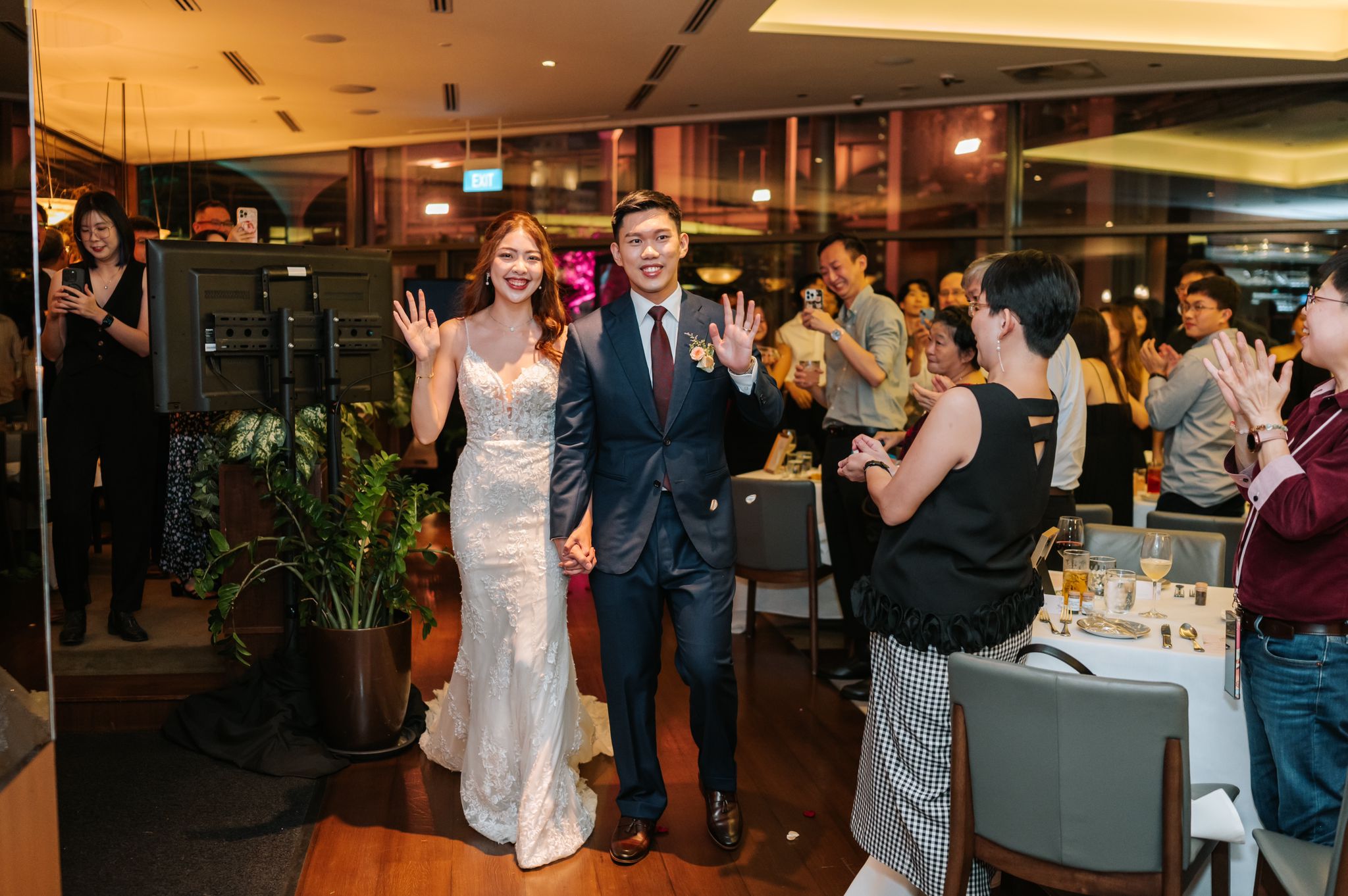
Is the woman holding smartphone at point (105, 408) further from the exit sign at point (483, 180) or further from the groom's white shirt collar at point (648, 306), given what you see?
the exit sign at point (483, 180)

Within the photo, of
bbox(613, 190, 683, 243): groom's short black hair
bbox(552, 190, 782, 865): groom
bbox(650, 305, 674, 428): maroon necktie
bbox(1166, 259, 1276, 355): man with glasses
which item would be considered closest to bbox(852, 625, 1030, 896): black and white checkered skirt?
bbox(552, 190, 782, 865): groom

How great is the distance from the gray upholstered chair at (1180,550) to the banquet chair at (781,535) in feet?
5.02

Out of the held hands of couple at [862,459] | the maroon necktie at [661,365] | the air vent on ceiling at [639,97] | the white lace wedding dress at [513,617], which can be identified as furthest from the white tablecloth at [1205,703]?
the air vent on ceiling at [639,97]

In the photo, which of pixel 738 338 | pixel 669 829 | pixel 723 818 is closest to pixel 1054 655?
pixel 738 338

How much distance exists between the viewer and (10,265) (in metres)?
1.65

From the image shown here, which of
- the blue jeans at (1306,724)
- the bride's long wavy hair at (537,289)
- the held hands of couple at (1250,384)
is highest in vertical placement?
the bride's long wavy hair at (537,289)

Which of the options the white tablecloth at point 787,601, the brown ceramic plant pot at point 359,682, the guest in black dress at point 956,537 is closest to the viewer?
the guest in black dress at point 956,537

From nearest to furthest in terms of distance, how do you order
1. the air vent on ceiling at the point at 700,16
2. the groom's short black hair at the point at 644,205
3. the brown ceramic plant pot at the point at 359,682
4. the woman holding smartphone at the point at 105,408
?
the groom's short black hair at the point at 644,205 → the brown ceramic plant pot at the point at 359,682 → the woman holding smartphone at the point at 105,408 → the air vent on ceiling at the point at 700,16

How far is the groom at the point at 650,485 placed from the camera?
3025 millimetres

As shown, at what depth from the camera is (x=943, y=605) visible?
246 centimetres

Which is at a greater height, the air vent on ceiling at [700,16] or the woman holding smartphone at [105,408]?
the air vent on ceiling at [700,16]

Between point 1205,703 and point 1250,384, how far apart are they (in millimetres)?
780

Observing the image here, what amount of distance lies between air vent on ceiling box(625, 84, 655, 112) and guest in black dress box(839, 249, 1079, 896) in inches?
256

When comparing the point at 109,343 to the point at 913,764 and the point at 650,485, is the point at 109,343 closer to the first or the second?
the point at 650,485
